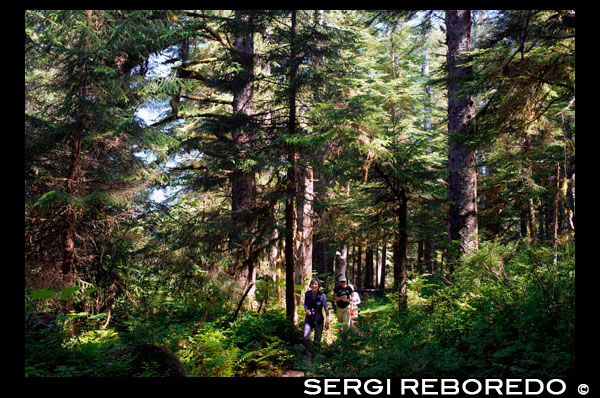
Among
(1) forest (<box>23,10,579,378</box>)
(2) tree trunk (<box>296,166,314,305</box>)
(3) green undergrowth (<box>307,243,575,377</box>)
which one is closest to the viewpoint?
(3) green undergrowth (<box>307,243,575,377</box>)

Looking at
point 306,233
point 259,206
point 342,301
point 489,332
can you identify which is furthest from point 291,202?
point 489,332

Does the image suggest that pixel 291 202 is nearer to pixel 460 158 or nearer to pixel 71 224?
pixel 460 158

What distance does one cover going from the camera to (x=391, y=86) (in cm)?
1797

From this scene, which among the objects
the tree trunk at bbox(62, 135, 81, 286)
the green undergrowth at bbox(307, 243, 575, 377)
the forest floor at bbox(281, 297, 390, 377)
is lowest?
the forest floor at bbox(281, 297, 390, 377)

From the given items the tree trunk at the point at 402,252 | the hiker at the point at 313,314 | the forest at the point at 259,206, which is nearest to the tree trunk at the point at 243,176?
the forest at the point at 259,206

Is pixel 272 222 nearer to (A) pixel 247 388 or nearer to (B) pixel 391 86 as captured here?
(A) pixel 247 388

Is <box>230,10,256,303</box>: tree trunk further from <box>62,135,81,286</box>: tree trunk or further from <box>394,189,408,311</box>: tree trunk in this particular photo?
<box>394,189,408,311</box>: tree trunk

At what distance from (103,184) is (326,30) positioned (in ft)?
24.3

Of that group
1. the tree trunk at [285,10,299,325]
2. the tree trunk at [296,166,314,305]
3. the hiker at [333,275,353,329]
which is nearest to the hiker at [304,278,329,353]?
the hiker at [333,275,353,329]

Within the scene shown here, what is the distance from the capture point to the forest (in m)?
6.15

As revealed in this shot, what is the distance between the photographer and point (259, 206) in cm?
1148
